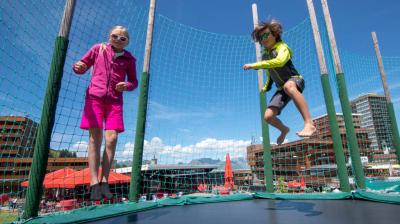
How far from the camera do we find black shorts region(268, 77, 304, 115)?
207 cm

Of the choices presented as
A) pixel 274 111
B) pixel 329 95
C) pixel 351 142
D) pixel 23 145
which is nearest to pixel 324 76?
→ pixel 329 95

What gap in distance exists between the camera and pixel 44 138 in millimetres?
2020

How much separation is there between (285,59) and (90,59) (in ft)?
4.71

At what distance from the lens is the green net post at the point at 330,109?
3646 mm

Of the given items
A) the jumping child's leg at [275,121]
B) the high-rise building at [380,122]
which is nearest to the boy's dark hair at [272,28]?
the jumping child's leg at [275,121]

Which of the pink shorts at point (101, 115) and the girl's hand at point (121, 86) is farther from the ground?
the girl's hand at point (121, 86)

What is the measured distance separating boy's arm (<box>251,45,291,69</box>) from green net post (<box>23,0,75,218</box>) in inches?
60.7

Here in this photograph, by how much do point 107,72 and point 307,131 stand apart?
149 cm

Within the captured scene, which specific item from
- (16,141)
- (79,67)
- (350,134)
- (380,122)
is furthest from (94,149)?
(380,122)

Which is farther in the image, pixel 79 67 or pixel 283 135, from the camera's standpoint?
pixel 283 135

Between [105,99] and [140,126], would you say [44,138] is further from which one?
[140,126]

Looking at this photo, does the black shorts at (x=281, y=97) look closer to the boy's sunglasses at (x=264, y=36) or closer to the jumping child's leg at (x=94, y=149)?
the boy's sunglasses at (x=264, y=36)

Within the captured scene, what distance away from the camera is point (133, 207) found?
260 cm

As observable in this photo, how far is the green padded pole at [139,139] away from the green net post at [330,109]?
8.59 feet
